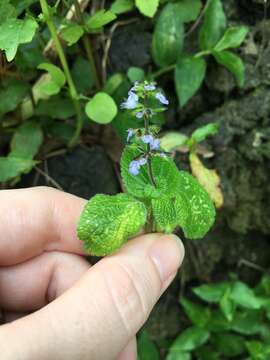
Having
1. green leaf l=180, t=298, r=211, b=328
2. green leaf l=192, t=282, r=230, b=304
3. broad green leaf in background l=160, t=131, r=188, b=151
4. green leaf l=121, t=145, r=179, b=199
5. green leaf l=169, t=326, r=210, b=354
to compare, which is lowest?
green leaf l=169, t=326, r=210, b=354

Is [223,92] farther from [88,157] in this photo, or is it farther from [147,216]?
[147,216]

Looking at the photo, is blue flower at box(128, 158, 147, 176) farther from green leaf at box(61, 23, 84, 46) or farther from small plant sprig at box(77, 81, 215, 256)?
green leaf at box(61, 23, 84, 46)

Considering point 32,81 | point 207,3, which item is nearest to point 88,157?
point 32,81

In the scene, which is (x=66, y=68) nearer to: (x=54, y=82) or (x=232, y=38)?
(x=54, y=82)

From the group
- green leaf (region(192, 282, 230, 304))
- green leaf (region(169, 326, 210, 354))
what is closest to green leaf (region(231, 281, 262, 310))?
green leaf (region(192, 282, 230, 304))

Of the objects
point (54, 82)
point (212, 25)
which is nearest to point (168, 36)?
point (212, 25)

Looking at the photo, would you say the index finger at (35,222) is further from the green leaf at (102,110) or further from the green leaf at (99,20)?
the green leaf at (99,20)
